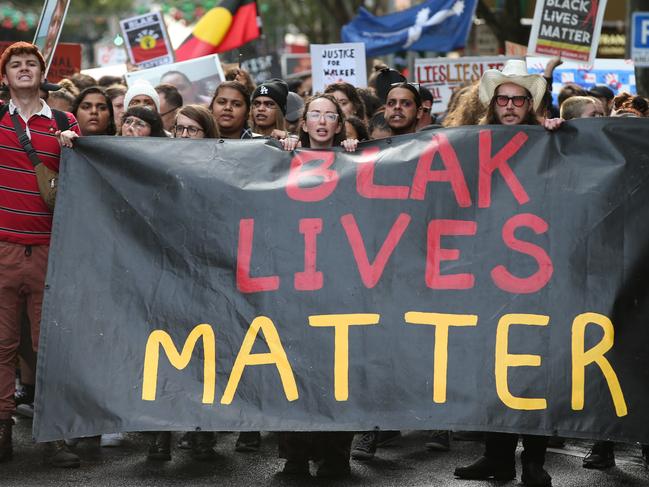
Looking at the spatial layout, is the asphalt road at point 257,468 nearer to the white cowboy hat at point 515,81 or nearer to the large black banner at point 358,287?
the large black banner at point 358,287

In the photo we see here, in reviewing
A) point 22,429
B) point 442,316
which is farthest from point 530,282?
point 22,429

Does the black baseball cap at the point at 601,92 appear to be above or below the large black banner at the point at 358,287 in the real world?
above

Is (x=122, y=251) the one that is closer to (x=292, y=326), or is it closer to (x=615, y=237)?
(x=292, y=326)

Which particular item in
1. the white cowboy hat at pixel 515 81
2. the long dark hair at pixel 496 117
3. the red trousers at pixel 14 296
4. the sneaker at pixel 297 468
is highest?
the white cowboy hat at pixel 515 81

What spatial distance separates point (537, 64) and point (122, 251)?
6.41 m

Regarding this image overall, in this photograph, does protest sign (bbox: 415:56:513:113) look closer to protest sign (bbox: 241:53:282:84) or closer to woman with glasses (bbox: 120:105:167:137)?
protest sign (bbox: 241:53:282:84)

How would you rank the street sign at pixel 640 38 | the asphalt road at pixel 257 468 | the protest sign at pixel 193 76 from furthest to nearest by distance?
the street sign at pixel 640 38 < the protest sign at pixel 193 76 < the asphalt road at pixel 257 468

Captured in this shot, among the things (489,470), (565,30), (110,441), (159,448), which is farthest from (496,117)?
(565,30)

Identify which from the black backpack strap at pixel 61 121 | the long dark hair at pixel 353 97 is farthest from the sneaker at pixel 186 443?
the long dark hair at pixel 353 97

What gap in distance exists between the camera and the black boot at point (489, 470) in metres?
6.20

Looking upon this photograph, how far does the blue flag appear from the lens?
45.1 ft

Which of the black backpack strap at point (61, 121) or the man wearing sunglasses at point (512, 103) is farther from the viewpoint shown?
the black backpack strap at point (61, 121)

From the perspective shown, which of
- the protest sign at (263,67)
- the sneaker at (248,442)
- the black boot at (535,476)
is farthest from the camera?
the protest sign at (263,67)

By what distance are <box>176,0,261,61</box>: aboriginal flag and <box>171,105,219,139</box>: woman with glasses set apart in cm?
592
